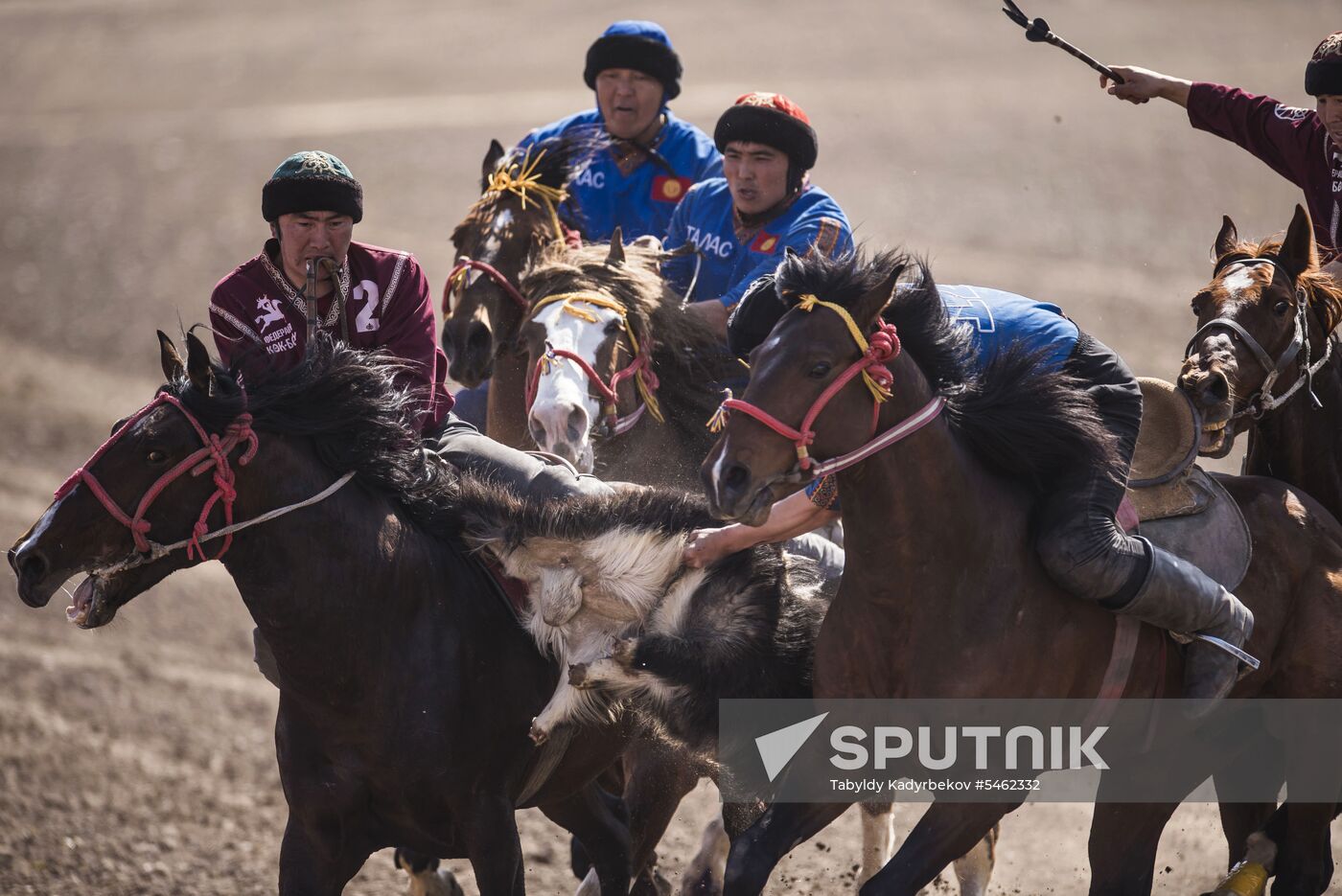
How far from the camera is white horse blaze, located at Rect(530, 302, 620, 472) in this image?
5426mm

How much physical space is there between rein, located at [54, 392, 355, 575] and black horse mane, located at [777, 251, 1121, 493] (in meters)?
1.57

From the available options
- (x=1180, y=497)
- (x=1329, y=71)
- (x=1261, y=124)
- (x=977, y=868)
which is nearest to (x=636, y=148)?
(x=1261, y=124)

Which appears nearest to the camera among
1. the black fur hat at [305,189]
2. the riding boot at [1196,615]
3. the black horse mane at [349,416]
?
the black horse mane at [349,416]

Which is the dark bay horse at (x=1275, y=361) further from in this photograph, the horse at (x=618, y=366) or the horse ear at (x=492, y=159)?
the horse ear at (x=492, y=159)

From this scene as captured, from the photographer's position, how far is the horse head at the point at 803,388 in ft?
12.3

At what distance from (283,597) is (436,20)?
97.0ft

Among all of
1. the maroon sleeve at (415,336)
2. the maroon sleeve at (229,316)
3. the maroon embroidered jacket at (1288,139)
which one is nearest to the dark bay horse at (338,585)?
the maroon sleeve at (415,336)

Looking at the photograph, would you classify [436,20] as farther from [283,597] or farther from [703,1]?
[283,597]

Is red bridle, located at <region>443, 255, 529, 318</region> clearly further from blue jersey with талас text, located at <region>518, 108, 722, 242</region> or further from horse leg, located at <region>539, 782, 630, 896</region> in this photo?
horse leg, located at <region>539, 782, 630, 896</region>

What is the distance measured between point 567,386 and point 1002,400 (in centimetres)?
173

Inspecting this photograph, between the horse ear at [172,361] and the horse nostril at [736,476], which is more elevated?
the horse ear at [172,361]

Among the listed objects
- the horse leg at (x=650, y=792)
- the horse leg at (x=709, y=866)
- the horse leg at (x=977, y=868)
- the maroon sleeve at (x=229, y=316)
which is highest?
the maroon sleeve at (x=229, y=316)

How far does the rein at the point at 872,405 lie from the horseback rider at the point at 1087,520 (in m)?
0.27

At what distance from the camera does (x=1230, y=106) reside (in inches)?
224
